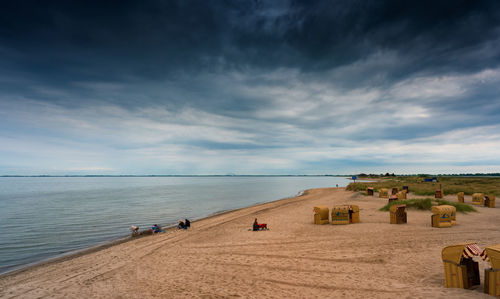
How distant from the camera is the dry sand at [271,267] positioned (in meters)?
8.05

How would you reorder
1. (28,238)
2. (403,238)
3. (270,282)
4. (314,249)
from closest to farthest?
1. (270,282)
2. (314,249)
3. (403,238)
4. (28,238)

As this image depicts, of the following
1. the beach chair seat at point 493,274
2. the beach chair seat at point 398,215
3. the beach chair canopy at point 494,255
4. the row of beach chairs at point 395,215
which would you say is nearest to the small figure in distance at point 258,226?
the row of beach chairs at point 395,215

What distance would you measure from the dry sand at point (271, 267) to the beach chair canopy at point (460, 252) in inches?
33.8

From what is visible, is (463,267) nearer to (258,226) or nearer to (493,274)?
(493,274)

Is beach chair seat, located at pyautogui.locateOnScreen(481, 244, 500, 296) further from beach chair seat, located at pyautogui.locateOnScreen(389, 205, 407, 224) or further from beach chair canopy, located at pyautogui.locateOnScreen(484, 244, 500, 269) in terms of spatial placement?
beach chair seat, located at pyautogui.locateOnScreen(389, 205, 407, 224)

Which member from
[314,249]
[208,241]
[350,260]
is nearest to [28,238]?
[208,241]

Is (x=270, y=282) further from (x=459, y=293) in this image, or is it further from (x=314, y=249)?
(x=459, y=293)

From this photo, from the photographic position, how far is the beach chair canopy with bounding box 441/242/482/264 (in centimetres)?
689

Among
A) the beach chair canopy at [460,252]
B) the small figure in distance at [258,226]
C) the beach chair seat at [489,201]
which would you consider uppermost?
the beach chair canopy at [460,252]

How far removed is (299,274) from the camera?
9234 mm

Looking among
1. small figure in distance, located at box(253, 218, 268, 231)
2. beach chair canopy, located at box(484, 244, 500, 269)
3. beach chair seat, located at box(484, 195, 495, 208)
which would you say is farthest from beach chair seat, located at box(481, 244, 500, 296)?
beach chair seat, located at box(484, 195, 495, 208)

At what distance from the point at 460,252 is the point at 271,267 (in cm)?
624

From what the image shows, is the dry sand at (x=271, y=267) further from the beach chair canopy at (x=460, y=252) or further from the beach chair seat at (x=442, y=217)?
the beach chair canopy at (x=460, y=252)

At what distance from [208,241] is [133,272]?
5.59 meters
